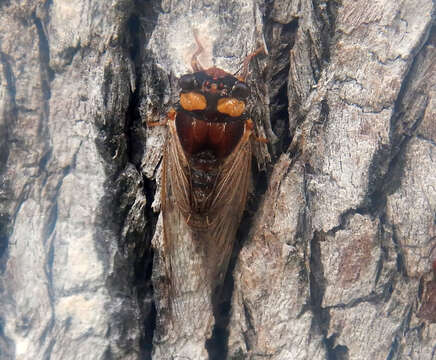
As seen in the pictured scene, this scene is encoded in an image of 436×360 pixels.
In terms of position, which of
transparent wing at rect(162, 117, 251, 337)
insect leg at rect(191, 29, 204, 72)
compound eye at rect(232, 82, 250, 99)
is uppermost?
insect leg at rect(191, 29, 204, 72)

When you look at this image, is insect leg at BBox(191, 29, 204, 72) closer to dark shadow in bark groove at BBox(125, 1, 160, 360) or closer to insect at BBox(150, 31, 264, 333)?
insect at BBox(150, 31, 264, 333)

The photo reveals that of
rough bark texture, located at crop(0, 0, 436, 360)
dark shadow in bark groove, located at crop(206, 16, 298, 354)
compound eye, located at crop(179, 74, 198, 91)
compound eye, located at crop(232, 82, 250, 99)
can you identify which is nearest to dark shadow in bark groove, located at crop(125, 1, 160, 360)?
rough bark texture, located at crop(0, 0, 436, 360)

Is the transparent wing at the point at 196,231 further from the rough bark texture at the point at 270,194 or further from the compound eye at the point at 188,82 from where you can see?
the compound eye at the point at 188,82

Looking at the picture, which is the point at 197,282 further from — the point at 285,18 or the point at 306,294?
the point at 285,18

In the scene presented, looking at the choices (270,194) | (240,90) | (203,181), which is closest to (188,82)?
(240,90)

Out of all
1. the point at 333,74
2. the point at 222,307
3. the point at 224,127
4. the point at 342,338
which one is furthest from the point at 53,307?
the point at 333,74

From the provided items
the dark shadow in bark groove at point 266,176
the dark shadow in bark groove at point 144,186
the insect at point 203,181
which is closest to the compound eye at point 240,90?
the insect at point 203,181

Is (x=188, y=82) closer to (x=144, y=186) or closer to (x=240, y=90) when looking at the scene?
(x=240, y=90)

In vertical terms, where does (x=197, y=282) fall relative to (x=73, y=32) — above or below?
below
